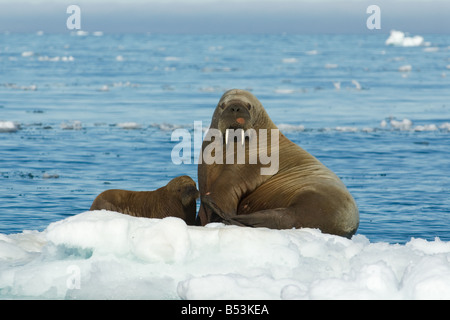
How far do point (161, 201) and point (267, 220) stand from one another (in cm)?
109

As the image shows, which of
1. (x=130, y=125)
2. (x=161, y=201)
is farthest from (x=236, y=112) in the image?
(x=130, y=125)

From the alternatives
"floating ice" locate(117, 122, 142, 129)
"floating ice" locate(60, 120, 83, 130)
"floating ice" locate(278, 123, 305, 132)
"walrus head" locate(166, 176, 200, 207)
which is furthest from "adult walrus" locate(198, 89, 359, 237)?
"floating ice" locate(60, 120, 83, 130)

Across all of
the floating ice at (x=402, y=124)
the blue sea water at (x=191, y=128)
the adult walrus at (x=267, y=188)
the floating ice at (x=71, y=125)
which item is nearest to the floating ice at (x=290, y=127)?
the blue sea water at (x=191, y=128)

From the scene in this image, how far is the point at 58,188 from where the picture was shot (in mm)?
11398

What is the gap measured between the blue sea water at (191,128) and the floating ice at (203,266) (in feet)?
10.1

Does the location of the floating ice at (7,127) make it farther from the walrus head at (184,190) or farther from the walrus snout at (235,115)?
the walrus snout at (235,115)

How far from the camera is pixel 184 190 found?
24.6ft

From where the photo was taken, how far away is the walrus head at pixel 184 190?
24.3 ft

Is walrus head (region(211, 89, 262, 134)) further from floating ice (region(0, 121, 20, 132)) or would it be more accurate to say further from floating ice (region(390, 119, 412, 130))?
floating ice (region(390, 119, 412, 130))

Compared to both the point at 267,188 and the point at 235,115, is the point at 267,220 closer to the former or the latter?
the point at 267,188

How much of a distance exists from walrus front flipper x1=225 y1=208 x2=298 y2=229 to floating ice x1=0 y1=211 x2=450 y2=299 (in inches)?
30.2

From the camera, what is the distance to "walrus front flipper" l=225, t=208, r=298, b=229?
7055mm

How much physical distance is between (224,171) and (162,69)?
3157cm

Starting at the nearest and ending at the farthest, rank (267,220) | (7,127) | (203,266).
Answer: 1. (203,266)
2. (267,220)
3. (7,127)
